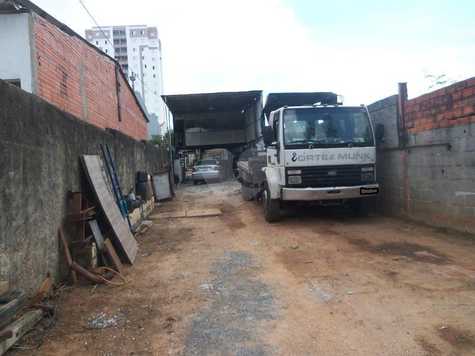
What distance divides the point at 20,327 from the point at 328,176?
592 cm

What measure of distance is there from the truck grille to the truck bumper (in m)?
0.12

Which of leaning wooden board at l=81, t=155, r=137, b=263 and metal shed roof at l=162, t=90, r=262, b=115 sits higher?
metal shed roof at l=162, t=90, r=262, b=115

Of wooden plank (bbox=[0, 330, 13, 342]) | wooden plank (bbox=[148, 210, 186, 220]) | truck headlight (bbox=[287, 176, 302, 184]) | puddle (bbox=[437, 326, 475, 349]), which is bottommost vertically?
puddle (bbox=[437, 326, 475, 349])

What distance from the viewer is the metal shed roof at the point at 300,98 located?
9492mm

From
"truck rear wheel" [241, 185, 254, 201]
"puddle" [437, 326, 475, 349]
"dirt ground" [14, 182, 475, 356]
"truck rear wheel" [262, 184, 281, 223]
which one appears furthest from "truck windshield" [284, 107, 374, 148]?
"puddle" [437, 326, 475, 349]

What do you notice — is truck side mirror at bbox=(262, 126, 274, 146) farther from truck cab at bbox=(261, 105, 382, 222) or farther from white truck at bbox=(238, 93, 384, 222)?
truck cab at bbox=(261, 105, 382, 222)

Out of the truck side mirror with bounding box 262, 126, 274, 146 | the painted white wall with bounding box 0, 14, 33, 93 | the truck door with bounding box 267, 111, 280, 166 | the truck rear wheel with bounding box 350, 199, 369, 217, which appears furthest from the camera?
the truck rear wheel with bounding box 350, 199, 369, 217

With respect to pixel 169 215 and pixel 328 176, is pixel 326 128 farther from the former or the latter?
pixel 169 215

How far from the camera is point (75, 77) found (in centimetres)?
940

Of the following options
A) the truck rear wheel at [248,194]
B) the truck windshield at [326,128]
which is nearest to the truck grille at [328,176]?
the truck windshield at [326,128]

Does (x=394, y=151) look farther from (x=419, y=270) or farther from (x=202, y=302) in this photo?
(x=202, y=302)

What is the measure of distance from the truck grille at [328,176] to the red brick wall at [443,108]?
141 cm

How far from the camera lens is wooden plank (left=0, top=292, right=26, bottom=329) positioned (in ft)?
8.67

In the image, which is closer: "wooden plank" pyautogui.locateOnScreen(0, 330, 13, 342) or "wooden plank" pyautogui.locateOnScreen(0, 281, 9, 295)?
"wooden plank" pyautogui.locateOnScreen(0, 330, 13, 342)
